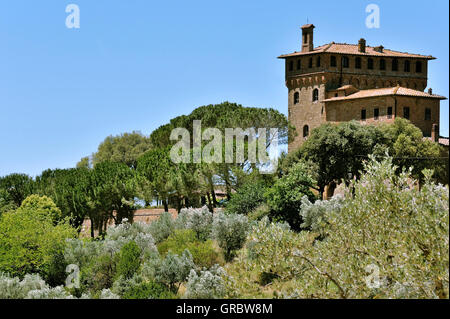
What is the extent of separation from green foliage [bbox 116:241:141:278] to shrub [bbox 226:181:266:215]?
12069 millimetres

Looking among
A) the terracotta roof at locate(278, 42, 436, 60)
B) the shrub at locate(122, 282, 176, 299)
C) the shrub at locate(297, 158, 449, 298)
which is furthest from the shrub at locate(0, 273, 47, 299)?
the terracotta roof at locate(278, 42, 436, 60)

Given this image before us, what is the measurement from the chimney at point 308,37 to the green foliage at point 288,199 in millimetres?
27913

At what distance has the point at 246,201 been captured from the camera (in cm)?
4516

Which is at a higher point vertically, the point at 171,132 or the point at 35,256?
the point at 171,132

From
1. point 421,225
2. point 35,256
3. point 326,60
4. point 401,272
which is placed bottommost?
point 35,256

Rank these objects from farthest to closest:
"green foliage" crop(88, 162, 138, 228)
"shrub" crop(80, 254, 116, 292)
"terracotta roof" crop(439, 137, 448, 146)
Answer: "terracotta roof" crop(439, 137, 448, 146) → "green foliage" crop(88, 162, 138, 228) → "shrub" crop(80, 254, 116, 292)

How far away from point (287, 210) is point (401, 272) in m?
25.9

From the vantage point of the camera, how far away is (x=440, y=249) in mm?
15172

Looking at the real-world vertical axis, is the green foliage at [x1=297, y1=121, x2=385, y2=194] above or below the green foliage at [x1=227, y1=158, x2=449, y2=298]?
above

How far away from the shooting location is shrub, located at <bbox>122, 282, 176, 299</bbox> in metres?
28.0

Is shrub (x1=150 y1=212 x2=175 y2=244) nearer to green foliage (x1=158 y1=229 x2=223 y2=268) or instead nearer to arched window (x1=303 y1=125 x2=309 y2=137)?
green foliage (x1=158 y1=229 x2=223 y2=268)
